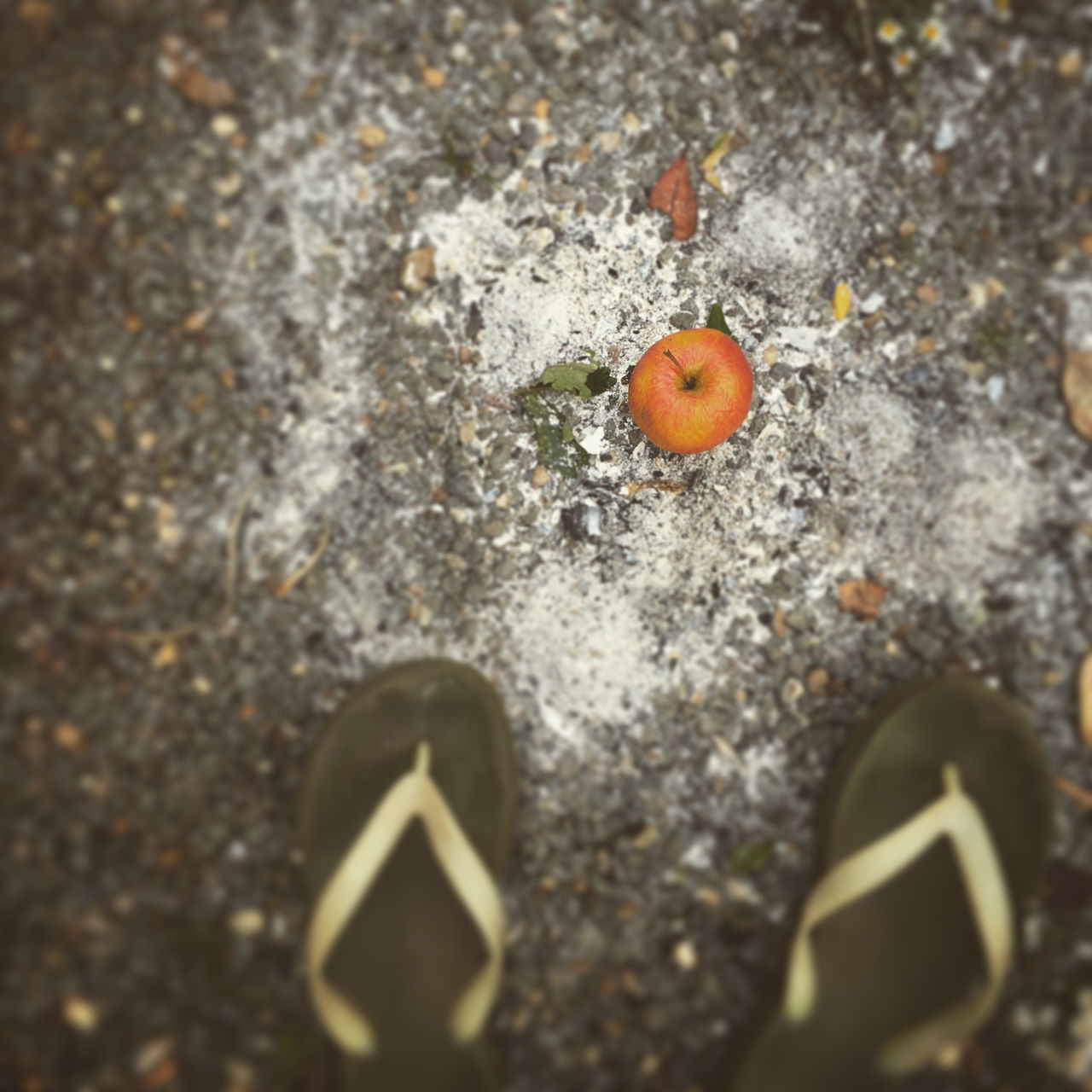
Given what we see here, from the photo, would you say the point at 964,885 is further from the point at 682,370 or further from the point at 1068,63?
the point at 1068,63

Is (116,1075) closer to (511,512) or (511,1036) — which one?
(511,1036)

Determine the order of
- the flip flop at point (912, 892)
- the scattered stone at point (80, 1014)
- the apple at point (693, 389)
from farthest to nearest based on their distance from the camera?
the scattered stone at point (80, 1014) → the flip flop at point (912, 892) → the apple at point (693, 389)

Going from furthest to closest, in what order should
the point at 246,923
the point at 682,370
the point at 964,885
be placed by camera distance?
1. the point at 246,923
2. the point at 964,885
3. the point at 682,370

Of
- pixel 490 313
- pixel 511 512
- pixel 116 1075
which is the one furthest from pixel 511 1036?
pixel 490 313

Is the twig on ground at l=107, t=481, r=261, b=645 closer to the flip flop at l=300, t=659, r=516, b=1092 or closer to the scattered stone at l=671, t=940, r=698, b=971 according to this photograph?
the flip flop at l=300, t=659, r=516, b=1092

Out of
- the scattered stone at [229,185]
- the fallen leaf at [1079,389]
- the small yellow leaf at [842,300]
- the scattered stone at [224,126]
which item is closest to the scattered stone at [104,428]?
the scattered stone at [229,185]

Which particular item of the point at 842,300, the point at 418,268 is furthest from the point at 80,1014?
the point at 842,300

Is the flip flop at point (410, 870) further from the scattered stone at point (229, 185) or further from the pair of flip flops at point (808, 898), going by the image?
the scattered stone at point (229, 185)
